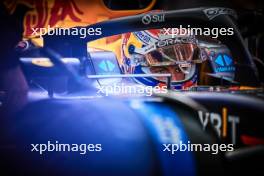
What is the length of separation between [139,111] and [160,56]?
1.25 feet

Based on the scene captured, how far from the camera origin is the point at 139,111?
2385mm

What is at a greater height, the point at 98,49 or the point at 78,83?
the point at 98,49

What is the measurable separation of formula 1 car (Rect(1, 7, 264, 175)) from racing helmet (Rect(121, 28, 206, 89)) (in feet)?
0.05

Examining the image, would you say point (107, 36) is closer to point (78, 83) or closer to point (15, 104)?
point (78, 83)

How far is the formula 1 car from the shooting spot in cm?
232

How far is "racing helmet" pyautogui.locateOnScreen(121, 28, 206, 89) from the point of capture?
238 centimetres

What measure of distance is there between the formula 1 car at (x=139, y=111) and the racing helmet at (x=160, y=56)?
0.01m

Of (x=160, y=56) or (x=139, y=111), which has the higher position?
(x=160, y=56)

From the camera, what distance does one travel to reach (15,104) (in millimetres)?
2477

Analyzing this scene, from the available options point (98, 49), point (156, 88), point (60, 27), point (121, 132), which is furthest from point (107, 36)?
point (121, 132)

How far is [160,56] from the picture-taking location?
2.42m

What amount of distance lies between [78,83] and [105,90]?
182 mm

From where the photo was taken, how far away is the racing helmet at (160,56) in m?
2.38

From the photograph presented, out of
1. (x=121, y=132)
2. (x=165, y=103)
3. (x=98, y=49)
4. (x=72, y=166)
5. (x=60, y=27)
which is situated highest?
(x=60, y=27)
